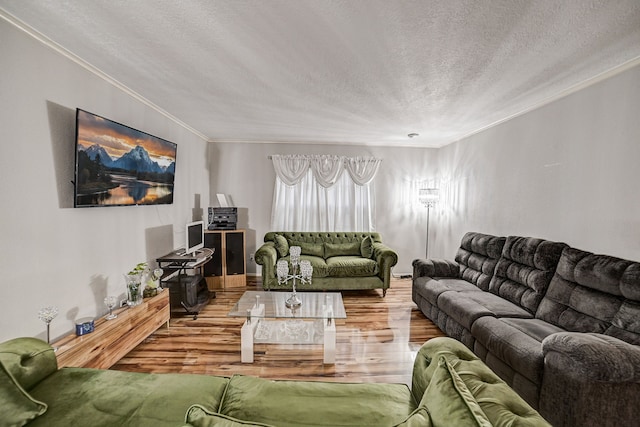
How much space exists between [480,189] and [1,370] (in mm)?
4602

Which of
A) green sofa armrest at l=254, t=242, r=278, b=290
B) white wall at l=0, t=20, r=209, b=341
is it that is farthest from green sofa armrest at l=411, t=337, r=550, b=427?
green sofa armrest at l=254, t=242, r=278, b=290

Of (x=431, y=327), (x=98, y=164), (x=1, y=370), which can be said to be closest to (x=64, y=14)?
(x=98, y=164)

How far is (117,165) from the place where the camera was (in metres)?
2.52

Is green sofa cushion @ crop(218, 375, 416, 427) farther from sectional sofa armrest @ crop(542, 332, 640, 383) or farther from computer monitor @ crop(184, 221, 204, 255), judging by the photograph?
computer monitor @ crop(184, 221, 204, 255)

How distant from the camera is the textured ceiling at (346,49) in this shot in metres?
1.58

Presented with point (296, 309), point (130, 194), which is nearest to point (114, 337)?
point (130, 194)

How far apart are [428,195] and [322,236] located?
6.49ft

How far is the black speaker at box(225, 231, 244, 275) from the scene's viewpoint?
15.1ft

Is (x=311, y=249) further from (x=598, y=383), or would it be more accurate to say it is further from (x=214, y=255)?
(x=598, y=383)

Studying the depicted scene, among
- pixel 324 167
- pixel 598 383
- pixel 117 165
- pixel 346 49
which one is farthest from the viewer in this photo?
pixel 324 167

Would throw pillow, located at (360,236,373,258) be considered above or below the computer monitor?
below

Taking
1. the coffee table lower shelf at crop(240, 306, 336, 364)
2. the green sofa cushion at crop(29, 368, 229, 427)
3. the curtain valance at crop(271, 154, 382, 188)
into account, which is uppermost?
the curtain valance at crop(271, 154, 382, 188)

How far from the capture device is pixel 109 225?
2600mm

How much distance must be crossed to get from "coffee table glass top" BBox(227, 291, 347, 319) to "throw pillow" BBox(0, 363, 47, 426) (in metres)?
1.56
